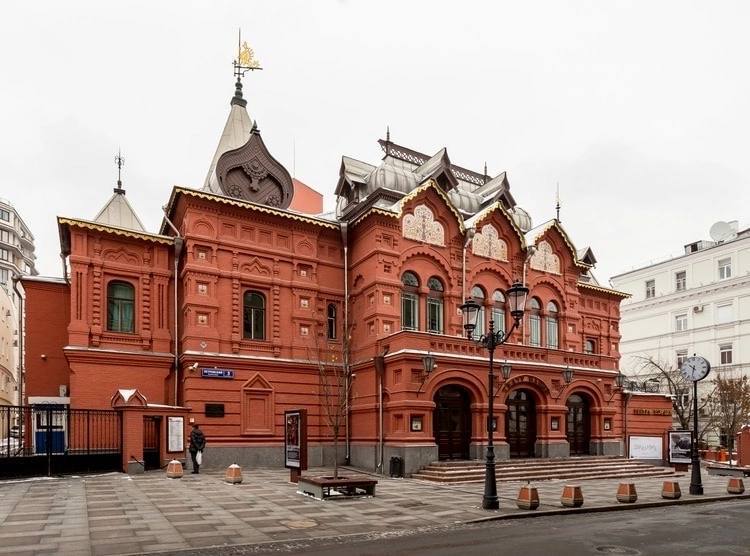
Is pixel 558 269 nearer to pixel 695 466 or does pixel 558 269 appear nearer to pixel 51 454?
pixel 695 466

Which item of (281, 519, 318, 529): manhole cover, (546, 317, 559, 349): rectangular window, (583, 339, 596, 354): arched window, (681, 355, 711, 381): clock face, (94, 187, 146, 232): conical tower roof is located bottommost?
(281, 519, 318, 529): manhole cover

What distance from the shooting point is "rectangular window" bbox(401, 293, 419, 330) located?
91.3 ft

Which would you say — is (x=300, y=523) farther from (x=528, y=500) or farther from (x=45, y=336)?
(x=45, y=336)

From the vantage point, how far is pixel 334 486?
55.6 feet

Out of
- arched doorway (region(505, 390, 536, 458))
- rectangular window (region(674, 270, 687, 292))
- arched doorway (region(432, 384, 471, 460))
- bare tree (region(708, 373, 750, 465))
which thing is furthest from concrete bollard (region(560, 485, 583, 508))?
rectangular window (region(674, 270, 687, 292))

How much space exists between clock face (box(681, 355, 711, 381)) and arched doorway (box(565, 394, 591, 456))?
8528mm

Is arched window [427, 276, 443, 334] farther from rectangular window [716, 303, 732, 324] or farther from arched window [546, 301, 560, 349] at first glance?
rectangular window [716, 303, 732, 324]

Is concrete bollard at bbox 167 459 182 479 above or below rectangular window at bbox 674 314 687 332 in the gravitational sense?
below

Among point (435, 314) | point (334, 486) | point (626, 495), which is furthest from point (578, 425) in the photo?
point (334, 486)

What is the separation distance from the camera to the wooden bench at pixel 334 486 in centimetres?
1692

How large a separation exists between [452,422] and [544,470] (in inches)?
159

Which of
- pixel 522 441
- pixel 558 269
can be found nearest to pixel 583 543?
pixel 522 441

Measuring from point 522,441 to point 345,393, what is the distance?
8668 millimetres

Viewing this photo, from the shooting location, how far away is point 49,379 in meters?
27.6
